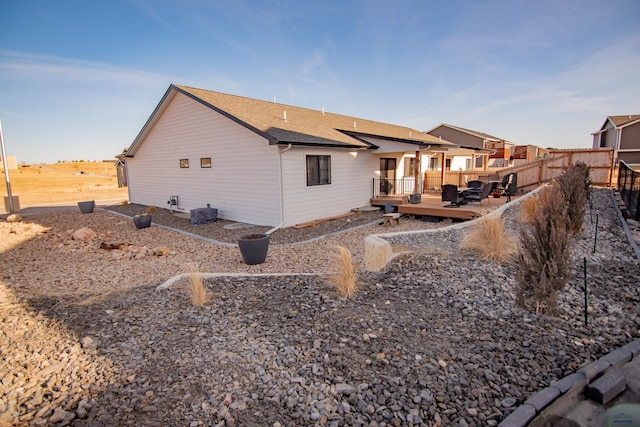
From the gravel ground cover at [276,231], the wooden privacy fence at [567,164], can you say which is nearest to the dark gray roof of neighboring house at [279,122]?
the gravel ground cover at [276,231]

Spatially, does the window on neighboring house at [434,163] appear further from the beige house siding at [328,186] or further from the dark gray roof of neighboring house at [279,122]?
the beige house siding at [328,186]

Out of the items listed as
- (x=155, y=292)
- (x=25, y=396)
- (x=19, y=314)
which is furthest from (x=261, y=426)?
(x=19, y=314)

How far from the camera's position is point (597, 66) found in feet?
44.5

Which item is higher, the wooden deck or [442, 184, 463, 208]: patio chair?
[442, 184, 463, 208]: patio chair

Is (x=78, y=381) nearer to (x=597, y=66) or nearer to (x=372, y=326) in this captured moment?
(x=372, y=326)

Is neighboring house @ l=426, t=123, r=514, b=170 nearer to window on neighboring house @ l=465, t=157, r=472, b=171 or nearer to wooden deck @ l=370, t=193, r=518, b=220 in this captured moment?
window on neighboring house @ l=465, t=157, r=472, b=171

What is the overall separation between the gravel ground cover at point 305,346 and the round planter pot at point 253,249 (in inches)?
73.4

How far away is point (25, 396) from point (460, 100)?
23701mm

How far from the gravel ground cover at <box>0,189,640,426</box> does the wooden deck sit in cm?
515

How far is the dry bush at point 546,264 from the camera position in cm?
352

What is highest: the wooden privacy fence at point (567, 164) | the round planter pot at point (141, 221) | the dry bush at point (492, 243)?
the wooden privacy fence at point (567, 164)

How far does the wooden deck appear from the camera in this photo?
1073 centimetres

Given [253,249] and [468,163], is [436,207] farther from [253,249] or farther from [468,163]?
[468,163]

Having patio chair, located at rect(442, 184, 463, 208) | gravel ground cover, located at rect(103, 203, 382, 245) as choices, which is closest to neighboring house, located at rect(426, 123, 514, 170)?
patio chair, located at rect(442, 184, 463, 208)
